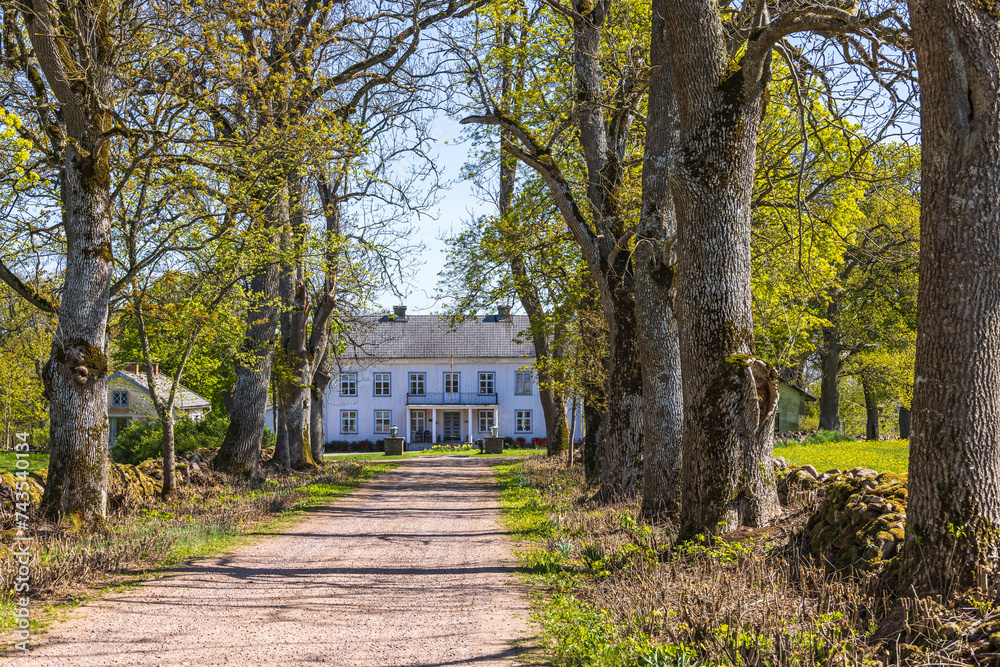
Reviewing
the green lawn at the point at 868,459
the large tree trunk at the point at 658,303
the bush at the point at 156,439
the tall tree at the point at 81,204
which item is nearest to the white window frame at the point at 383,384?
the bush at the point at 156,439

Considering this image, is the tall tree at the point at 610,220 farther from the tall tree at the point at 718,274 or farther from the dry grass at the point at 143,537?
the dry grass at the point at 143,537

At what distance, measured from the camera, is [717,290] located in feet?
23.2

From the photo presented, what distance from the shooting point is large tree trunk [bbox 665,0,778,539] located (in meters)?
6.94

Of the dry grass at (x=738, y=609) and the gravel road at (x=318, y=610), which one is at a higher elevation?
the dry grass at (x=738, y=609)

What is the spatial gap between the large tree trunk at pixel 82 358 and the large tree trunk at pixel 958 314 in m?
9.20

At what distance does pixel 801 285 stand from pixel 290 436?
14.2 metres

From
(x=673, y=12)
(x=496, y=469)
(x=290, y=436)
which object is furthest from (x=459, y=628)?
(x=496, y=469)

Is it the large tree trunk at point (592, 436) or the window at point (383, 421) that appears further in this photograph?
the window at point (383, 421)

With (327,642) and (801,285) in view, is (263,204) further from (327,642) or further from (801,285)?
(801,285)

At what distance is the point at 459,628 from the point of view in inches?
216

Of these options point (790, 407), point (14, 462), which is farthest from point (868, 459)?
point (14, 462)

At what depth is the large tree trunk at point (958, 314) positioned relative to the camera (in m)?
4.55

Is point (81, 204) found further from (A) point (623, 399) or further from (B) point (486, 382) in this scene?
(B) point (486, 382)

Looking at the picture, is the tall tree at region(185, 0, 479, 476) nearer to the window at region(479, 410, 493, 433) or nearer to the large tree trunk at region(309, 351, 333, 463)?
the large tree trunk at region(309, 351, 333, 463)
